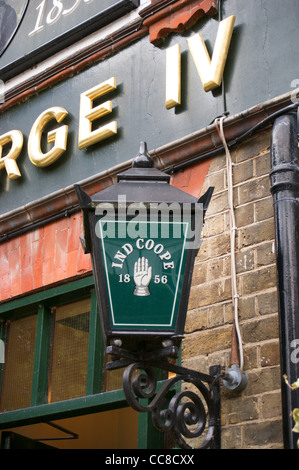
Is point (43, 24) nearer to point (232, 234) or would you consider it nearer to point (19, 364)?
point (19, 364)

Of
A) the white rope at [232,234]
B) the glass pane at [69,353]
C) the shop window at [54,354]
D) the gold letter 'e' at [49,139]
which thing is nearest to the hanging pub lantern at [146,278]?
the white rope at [232,234]

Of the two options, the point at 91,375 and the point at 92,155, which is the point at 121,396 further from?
the point at 92,155

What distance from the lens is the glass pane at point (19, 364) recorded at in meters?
5.95

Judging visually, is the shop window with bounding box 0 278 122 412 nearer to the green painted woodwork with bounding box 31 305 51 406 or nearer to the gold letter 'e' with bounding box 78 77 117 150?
the green painted woodwork with bounding box 31 305 51 406

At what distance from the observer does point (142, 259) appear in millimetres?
3842

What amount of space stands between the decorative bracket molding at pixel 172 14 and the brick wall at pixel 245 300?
107cm

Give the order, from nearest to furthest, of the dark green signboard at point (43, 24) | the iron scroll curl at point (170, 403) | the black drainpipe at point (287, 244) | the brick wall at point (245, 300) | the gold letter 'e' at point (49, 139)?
the iron scroll curl at point (170, 403) → the black drainpipe at point (287, 244) → the brick wall at point (245, 300) → the gold letter 'e' at point (49, 139) → the dark green signboard at point (43, 24)

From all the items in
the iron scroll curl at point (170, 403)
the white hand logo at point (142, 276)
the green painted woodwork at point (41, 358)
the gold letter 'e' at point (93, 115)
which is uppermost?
the gold letter 'e' at point (93, 115)

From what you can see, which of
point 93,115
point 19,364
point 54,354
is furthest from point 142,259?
point 19,364

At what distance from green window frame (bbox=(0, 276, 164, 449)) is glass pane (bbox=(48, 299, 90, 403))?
56mm

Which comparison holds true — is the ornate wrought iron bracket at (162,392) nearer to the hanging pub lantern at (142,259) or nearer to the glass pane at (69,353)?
the hanging pub lantern at (142,259)

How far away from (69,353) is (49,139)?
1.68 m

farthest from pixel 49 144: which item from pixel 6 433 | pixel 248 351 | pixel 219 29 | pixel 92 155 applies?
pixel 248 351
